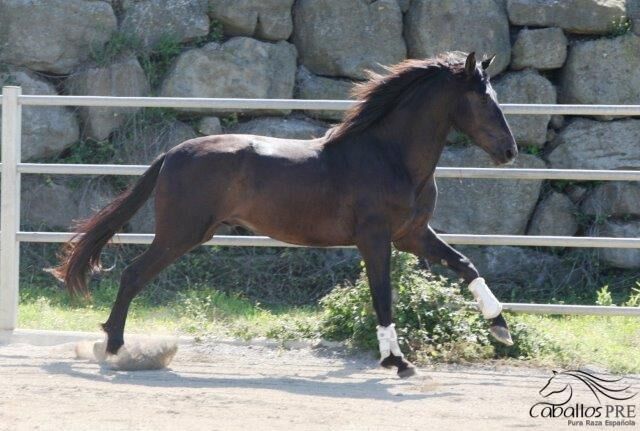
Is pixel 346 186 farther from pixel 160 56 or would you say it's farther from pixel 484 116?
A: pixel 160 56

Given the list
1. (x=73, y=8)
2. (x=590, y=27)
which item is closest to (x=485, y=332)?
(x=590, y=27)

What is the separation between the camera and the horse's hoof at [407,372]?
638 cm

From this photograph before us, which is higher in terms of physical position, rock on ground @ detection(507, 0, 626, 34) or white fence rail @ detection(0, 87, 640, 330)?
rock on ground @ detection(507, 0, 626, 34)

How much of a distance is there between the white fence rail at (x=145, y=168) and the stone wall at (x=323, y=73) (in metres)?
2.70

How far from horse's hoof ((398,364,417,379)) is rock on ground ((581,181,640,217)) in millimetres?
4508

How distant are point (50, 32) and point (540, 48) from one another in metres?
4.88

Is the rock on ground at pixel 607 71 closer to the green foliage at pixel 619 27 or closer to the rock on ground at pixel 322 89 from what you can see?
the green foliage at pixel 619 27

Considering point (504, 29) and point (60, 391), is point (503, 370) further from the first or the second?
point (504, 29)

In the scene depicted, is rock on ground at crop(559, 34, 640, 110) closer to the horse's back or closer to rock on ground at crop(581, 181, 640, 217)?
rock on ground at crop(581, 181, 640, 217)

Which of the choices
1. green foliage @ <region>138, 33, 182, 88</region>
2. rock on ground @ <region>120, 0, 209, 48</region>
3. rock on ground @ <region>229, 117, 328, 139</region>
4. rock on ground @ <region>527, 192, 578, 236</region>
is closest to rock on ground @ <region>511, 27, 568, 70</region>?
rock on ground @ <region>527, 192, 578, 236</region>

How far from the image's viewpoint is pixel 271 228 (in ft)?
22.3

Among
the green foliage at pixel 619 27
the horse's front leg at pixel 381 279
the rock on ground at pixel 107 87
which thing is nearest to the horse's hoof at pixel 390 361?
the horse's front leg at pixel 381 279

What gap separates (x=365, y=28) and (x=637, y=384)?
17.4 ft

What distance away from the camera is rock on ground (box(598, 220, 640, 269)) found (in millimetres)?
10227
